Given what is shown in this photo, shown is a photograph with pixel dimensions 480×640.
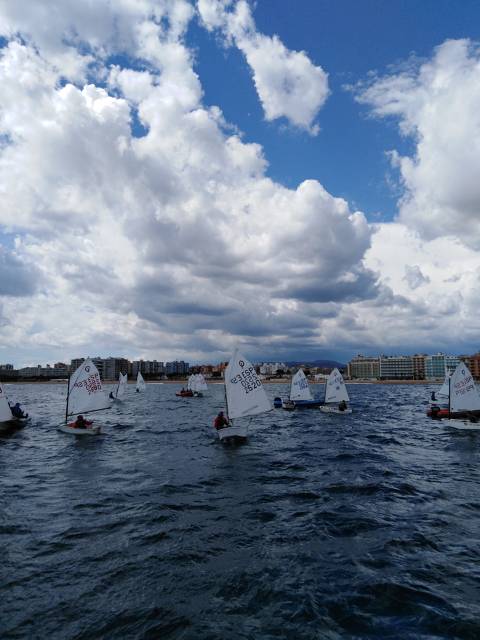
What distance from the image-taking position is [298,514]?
50.5ft

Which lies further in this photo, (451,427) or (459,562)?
(451,427)

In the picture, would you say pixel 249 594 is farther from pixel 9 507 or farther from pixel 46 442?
pixel 46 442

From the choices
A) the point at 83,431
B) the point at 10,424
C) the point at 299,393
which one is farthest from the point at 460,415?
the point at 10,424

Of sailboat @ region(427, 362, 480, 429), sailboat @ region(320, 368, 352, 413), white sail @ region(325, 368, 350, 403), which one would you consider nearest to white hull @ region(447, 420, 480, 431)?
sailboat @ region(427, 362, 480, 429)

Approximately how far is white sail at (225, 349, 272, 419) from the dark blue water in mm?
5502

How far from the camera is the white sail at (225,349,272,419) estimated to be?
31.0 meters

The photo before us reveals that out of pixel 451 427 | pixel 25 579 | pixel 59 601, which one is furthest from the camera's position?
pixel 451 427

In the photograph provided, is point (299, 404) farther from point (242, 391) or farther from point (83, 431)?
point (83, 431)

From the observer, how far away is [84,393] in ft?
121

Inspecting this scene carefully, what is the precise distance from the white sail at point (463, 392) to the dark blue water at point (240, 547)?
14.1 m

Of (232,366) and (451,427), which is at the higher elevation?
(232,366)

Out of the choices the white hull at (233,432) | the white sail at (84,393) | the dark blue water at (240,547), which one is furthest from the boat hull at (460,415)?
the white sail at (84,393)

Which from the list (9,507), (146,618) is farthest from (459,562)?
(9,507)

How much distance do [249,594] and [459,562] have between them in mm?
5873
